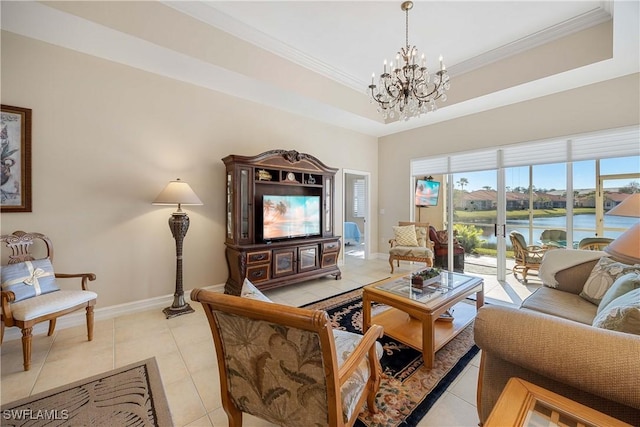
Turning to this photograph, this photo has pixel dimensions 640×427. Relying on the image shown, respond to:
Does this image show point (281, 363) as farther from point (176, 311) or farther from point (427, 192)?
point (427, 192)

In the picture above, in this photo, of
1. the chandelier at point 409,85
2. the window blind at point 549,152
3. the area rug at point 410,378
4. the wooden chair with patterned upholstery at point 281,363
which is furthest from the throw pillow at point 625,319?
the window blind at point 549,152

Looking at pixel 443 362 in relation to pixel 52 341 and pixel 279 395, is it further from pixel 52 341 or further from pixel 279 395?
pixel 52 341

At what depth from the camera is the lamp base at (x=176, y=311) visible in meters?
2.93

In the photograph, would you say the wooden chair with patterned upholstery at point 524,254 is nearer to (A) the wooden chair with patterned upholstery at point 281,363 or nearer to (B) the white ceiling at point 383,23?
(B) the white ceiling at point 383,23

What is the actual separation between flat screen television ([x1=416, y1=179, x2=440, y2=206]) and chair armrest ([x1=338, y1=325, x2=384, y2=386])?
4778 mm

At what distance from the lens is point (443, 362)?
2094 millimetres

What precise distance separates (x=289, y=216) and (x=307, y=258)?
2.41 ft

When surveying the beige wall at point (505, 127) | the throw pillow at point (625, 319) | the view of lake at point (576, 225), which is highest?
the beige wall at point (505, 127)

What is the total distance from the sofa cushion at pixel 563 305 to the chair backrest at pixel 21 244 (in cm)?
456

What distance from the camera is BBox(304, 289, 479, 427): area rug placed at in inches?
61.5

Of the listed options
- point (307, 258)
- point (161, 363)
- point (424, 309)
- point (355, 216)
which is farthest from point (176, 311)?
point (355, 216)

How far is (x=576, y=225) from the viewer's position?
11.9ft

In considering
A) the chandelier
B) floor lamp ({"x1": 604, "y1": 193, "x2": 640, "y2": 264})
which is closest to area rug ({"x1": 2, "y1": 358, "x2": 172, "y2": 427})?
floor lamp ({"x1": 604, "y1": 193, "x2": 640, "y2": 264})

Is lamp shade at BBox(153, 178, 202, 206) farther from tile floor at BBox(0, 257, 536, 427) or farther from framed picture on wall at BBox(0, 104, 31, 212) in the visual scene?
tile floor at BBox(0, 257, 536, 427)
